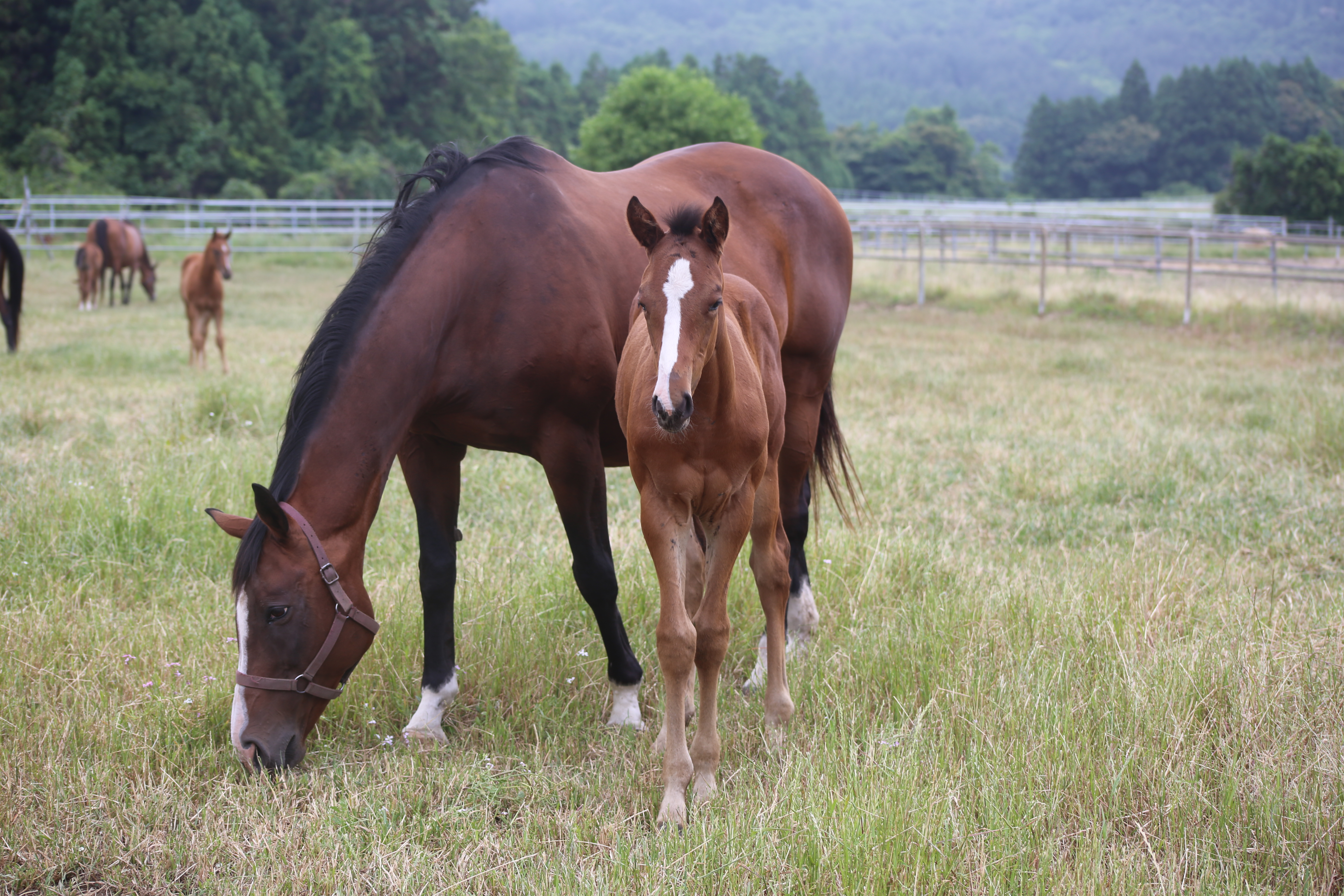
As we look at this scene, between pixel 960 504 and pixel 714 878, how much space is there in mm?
3615

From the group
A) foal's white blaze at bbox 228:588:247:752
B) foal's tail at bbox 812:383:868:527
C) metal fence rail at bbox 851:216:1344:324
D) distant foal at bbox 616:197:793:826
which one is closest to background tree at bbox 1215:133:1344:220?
metal fence rail at bbox 851:216:1344:324

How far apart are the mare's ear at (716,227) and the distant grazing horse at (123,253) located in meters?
17.5

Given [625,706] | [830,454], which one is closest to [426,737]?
[625,706]

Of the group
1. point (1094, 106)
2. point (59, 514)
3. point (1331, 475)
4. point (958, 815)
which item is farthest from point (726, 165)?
→ point (1094, 106)

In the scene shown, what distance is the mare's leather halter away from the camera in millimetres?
2680

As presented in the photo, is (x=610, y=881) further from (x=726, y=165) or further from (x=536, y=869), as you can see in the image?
(x=726, y=165)

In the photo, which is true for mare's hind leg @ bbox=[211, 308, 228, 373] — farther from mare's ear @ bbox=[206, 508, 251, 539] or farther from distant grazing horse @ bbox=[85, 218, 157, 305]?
distant grazing horse @ bbox=[85, 218, 157, 305]

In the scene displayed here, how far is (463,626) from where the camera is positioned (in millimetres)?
3670

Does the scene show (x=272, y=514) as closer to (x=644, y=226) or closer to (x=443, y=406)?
(x=443, y=406)

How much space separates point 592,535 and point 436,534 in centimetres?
59

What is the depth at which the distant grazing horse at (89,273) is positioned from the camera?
15805mm

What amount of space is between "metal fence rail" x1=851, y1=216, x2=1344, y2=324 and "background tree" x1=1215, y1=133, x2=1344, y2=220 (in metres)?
1.88

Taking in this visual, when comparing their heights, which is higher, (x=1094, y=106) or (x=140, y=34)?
(x=1094, y=106)

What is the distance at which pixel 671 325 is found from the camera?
2242 mm
